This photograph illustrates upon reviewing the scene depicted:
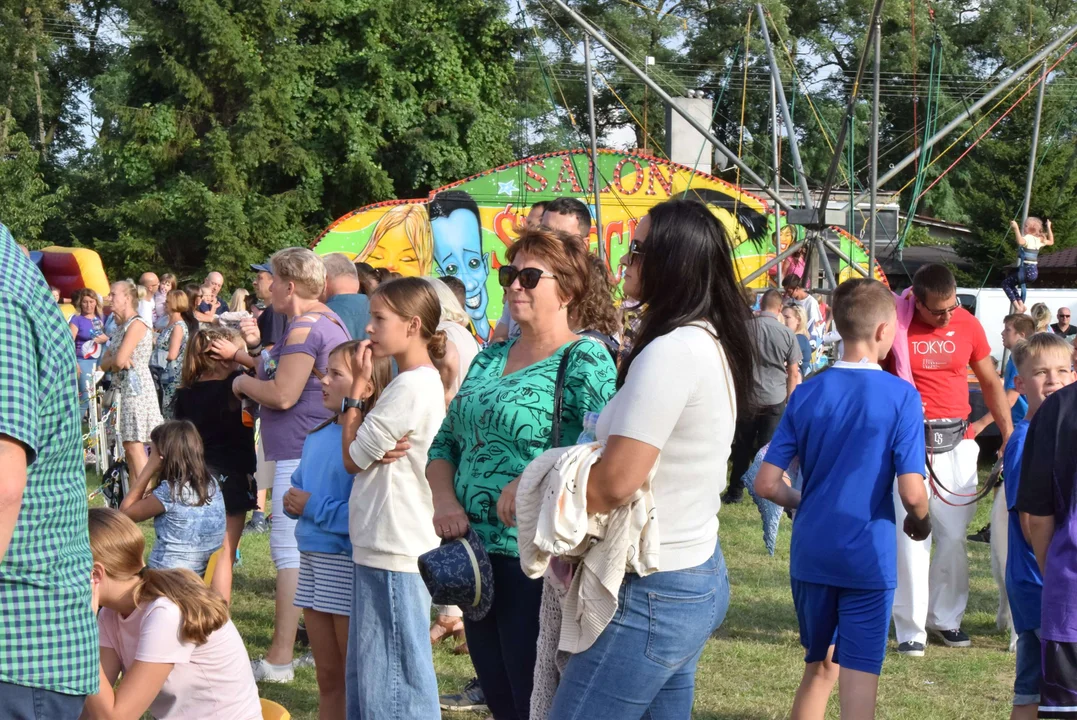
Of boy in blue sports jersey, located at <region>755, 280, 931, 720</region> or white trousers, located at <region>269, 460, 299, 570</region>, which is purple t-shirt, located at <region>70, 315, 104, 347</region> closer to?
white trousers, located at <region>269, 460, 299, 570</region>

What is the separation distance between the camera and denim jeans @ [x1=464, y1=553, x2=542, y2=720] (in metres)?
3.08

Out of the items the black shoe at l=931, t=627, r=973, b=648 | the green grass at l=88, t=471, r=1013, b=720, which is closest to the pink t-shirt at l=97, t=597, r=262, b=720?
the green grass at l=88, t=471, r=1013, b=720

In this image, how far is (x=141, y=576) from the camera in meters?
3.25

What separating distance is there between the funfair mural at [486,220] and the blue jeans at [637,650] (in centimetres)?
1815

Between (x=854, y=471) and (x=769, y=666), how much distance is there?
85.4 inches

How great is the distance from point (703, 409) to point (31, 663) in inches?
53.6

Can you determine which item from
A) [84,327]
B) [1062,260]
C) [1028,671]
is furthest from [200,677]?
[1062,260]

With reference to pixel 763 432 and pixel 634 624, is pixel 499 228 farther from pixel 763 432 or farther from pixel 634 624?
pixel 634 624

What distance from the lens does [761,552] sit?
8758 mm

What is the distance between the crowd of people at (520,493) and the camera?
2191 millimetres

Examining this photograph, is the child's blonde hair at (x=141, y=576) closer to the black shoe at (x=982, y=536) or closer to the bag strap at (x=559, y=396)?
the bag strap at (x=559, y=396)

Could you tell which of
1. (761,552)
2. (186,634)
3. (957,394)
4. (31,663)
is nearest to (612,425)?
(31,663)

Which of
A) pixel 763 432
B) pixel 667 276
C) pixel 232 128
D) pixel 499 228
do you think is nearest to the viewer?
pixel 667 276

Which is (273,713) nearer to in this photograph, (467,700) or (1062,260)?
(467,700)
